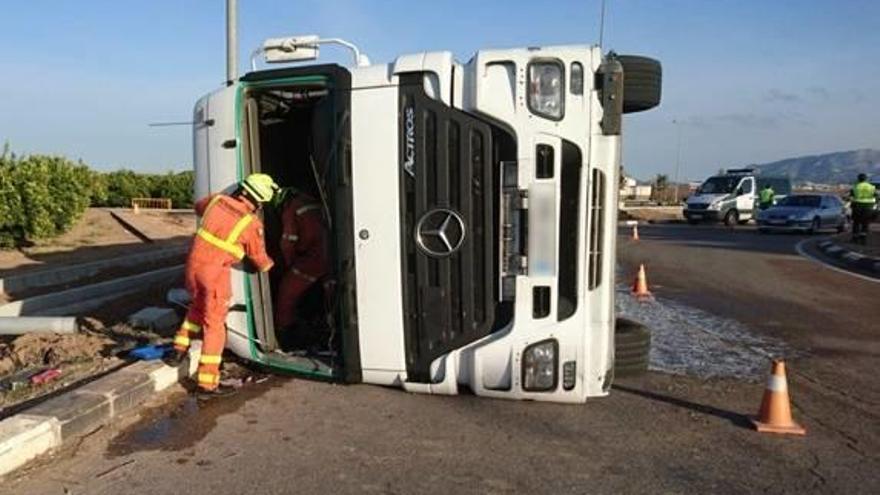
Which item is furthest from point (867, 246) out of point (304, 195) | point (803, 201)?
point (304, 195)

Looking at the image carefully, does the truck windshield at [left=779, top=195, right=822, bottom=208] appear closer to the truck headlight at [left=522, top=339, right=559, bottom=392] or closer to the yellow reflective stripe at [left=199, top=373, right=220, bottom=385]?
the truck headlight at [left=522, top=339, right=559, bottom=392]

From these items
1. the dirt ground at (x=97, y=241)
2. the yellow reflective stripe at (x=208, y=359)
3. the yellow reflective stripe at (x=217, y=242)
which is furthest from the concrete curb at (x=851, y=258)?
the dirt ground at (x=97, y=241)

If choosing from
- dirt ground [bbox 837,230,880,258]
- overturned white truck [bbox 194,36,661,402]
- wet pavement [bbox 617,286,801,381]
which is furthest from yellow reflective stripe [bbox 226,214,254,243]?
dirt ground [bbox 837,230,880,258]

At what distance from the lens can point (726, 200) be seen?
29844 millimetres

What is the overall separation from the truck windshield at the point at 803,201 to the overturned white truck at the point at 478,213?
76.5 ft

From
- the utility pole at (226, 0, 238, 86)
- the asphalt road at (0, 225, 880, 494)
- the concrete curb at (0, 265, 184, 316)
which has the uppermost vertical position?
the utility pole at (226, 0, 238, 86)

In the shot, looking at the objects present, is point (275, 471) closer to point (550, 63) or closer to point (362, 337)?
→ point (362, 337)

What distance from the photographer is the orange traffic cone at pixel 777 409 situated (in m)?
4.87

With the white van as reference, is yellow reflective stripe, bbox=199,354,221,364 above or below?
below

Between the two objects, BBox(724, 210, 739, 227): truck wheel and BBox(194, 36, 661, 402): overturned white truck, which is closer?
BBox(194, 36, 661, 402): overturned white truck

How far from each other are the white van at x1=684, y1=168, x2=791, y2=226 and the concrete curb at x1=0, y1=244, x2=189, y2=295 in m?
22.2

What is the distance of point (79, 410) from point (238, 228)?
5.26ft

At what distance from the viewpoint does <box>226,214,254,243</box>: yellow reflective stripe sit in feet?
18.1

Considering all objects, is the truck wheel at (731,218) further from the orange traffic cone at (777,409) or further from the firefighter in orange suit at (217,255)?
the firefighter in orange suit at (217,255)
